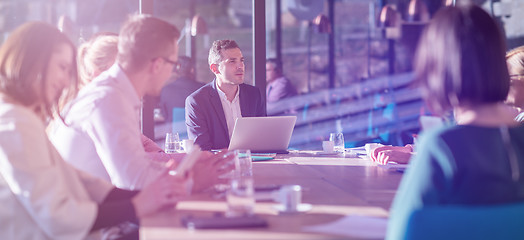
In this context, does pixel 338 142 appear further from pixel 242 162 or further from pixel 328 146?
pixel 242 162

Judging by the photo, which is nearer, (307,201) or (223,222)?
(223,222)

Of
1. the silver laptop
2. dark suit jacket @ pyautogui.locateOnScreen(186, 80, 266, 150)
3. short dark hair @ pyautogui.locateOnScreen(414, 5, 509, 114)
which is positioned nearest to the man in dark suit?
dark suit jacket @ pyautogui.locateOnScreen(186, 80, 266, 150)

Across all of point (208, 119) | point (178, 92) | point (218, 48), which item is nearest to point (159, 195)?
point (208, 119)

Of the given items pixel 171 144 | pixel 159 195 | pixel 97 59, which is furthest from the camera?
pixel 171 144

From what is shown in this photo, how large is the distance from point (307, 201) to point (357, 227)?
464 millimetres

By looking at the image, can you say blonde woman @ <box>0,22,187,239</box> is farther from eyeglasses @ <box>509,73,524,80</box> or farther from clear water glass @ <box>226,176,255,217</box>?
eyeglasses @ <box>509,73,524,80</box>

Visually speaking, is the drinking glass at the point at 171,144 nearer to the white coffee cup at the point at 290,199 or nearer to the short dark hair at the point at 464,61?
the white coffee cup at the point at 290,199

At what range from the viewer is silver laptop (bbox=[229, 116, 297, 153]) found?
353cm

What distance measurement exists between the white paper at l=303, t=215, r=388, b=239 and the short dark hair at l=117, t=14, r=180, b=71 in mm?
1091

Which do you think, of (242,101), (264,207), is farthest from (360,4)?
(264,207)

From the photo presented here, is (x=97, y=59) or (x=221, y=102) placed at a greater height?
(x=97, y=59)

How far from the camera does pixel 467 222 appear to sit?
1.43 meters

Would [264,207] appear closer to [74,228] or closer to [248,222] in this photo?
[248,222]

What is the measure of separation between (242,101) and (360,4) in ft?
37.0
